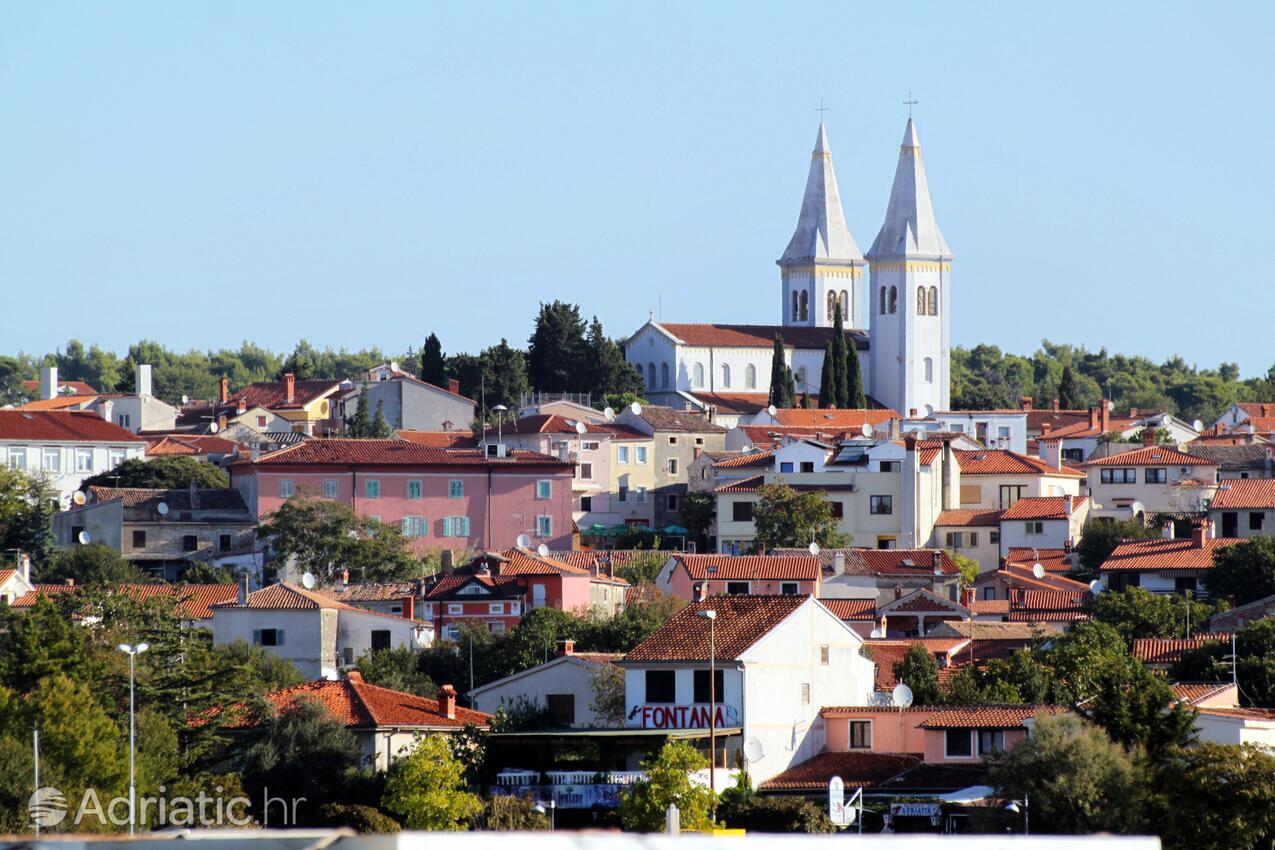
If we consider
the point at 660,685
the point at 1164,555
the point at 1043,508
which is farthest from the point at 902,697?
the point at 1043,508

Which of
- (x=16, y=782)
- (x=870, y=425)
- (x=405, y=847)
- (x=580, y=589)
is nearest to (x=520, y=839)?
(x=405, y=847)

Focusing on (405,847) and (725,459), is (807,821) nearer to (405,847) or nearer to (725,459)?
(405,847)

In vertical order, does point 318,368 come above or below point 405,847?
above

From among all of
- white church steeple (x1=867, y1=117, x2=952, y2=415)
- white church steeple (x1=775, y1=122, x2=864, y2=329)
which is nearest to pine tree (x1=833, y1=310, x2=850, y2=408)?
white church steeple (x1=867, y1=117, x2=952, y2=415)

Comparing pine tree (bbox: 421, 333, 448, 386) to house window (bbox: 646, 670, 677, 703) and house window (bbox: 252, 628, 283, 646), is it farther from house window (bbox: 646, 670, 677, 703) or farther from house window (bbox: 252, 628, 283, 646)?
house window (bbox: 646, 670, 677, 703)

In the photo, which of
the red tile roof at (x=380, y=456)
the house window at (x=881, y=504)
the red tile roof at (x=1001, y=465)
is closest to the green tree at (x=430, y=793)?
the red tile roof at (x=380, y=456)

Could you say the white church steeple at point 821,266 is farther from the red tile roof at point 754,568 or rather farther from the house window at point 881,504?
the red tile roof at point 754,568

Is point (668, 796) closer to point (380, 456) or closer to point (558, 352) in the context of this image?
point (380, 456)
